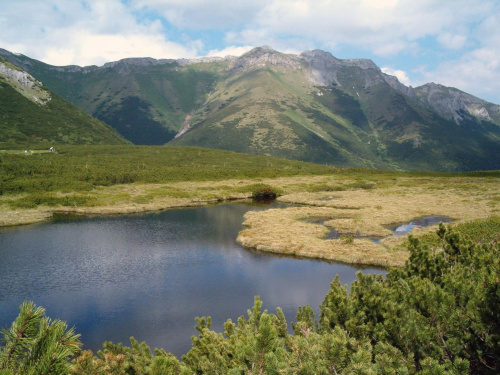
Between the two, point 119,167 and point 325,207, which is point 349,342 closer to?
point 325,207

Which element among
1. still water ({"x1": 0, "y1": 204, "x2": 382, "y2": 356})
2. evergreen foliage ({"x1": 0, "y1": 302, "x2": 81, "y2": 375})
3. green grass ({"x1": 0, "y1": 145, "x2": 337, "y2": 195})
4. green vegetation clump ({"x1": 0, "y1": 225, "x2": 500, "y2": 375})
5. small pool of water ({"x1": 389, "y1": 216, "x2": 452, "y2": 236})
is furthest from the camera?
green grass ({"x1": 0, "y1": 145, "x2": 337, "y2": 195})

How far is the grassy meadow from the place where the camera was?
52.4m

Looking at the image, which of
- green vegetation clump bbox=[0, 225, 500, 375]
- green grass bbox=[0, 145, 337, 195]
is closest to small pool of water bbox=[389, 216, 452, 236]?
green vegetation clump bbox=[0, 225, 500, 375]

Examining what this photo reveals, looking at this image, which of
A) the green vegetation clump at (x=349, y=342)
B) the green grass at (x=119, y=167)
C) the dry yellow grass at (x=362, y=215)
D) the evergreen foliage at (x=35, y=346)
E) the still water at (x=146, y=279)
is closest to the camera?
the evergreen foliage at (x=35, y=346)

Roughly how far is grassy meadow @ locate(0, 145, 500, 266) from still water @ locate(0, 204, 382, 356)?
21.6 ft

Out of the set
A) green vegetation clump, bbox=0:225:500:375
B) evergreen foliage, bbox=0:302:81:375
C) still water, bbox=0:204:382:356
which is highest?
evergreen foliage, bbox=0:302:81:375

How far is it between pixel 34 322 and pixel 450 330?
11.2 m

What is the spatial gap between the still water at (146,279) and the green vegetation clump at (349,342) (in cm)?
1373

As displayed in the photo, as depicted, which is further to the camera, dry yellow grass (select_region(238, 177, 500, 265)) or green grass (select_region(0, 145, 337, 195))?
green grass (select_region(0, 145, 337, 195))

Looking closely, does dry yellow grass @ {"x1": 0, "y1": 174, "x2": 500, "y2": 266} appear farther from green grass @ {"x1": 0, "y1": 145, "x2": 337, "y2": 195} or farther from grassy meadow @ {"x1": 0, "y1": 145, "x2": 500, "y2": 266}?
green grass @ {"x1": 0, "y1": 145, "x2": 337, "y2": 195}

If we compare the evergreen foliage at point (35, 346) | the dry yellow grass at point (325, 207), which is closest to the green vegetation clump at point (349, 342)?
the evergreen foliage at point (35, 346)

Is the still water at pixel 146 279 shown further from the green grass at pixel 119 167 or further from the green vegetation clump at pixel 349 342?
the green grass at pixel 119 167

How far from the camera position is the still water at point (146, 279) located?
2964 cm

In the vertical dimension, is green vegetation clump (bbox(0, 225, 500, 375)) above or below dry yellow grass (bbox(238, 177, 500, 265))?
above
